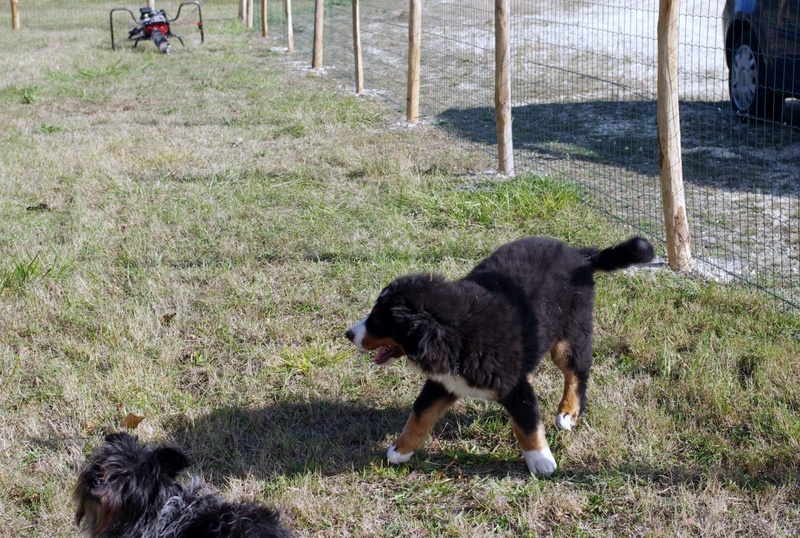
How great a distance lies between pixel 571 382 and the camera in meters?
3.90

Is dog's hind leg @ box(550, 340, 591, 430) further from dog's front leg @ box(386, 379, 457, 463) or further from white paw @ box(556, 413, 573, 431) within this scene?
dog's front leg @ box(386, 379, 457, 463)

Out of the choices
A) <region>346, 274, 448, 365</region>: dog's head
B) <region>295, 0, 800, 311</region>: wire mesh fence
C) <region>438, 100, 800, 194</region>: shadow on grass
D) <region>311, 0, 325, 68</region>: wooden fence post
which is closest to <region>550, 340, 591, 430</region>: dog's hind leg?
<region>346, 274, 448, 365</region>: dog's head

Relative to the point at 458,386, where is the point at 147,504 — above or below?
below

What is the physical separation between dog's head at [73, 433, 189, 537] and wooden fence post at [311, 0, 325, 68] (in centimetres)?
1212

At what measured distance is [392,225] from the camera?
6270mm

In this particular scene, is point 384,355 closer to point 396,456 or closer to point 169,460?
point 396,456

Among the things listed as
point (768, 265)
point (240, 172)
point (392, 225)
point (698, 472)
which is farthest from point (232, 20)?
point (698, 472)

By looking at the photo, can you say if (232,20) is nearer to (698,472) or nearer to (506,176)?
(506,176)

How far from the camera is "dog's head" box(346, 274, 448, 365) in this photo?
323 centimetres

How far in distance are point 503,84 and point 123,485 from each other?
5642mm

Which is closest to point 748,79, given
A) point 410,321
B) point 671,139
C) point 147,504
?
point 671,139

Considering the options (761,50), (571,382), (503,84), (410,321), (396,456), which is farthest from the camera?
(761,50)

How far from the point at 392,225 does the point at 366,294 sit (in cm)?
120

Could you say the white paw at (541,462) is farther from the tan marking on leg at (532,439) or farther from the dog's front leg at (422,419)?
the dog's front leg at (422,419)
